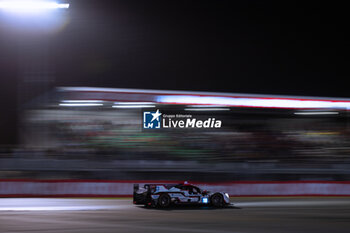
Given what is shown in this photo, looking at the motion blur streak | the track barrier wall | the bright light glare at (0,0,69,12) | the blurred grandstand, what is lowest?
the track barrier wall

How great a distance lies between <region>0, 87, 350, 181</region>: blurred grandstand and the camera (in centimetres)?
1716

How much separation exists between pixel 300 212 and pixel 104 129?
893cm

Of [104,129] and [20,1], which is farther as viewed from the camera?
[104,129]

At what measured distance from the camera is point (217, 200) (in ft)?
41.0

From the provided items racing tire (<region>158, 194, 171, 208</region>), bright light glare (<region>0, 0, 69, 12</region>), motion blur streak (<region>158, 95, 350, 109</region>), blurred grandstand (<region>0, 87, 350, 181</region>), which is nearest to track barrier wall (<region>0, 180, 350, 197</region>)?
blurred grandstand (<region>0, 87, 350, 181</region>)

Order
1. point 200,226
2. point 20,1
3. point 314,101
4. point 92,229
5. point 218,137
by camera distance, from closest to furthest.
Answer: point 92,229 < point 200,226 < point 20,1 < point 218,137 < point 314,101

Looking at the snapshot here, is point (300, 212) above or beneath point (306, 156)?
beneath

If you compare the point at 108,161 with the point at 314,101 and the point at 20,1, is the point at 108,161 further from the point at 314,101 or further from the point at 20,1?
the point at 314,101

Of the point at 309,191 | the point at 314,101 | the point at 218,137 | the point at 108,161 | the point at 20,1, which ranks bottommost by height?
the point at 309,191

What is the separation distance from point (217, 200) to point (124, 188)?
553cm

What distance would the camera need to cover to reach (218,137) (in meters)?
18.3

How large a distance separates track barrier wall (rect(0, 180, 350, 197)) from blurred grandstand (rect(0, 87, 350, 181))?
3.70 feet

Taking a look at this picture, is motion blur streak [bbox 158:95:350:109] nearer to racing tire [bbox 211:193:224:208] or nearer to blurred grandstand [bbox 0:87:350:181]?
blurred grandstand [bbox 0:87:350:181]

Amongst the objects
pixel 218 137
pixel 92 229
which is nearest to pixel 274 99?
pixel 218 137
